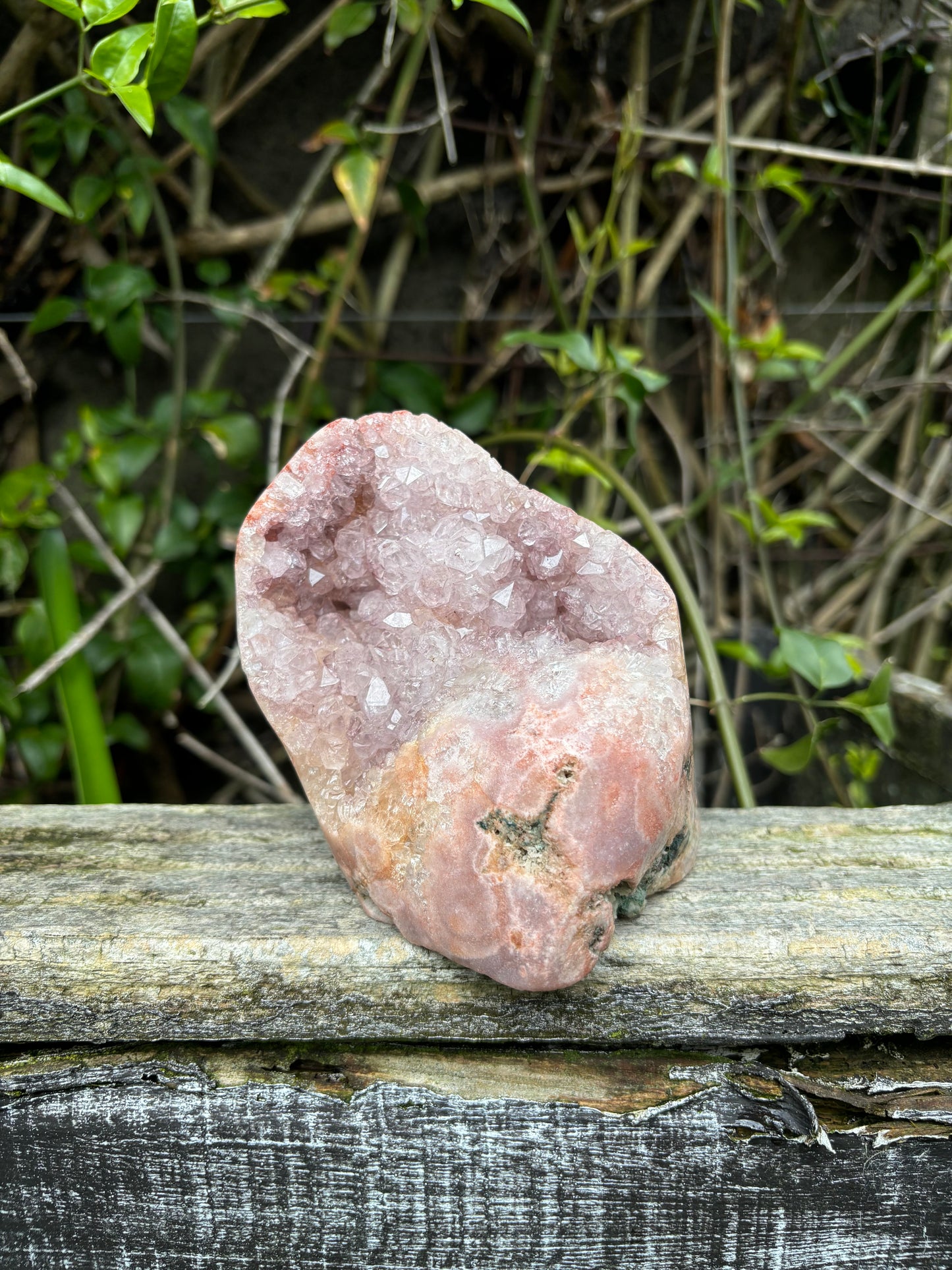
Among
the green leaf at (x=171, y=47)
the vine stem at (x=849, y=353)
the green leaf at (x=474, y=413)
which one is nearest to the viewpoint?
the green leaf at (x=171, y=47)

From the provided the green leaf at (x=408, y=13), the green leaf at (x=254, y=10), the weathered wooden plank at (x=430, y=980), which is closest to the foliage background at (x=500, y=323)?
the green leaf at (x=408, y=13)

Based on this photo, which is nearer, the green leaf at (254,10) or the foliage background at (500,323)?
the green leaf at (254,10)

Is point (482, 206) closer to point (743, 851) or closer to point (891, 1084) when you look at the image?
point (743, 851)

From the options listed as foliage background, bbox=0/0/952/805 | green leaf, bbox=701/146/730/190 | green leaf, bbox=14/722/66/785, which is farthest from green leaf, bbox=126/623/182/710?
green leaf, bbox=701/146/730/190

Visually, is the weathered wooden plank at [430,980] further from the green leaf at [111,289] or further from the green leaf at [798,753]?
the green leaf at [111,289]

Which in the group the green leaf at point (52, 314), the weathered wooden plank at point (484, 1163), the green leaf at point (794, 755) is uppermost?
the green leaf at point (52, 314)

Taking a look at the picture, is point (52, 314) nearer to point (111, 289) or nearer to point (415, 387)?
point (111, 289)
